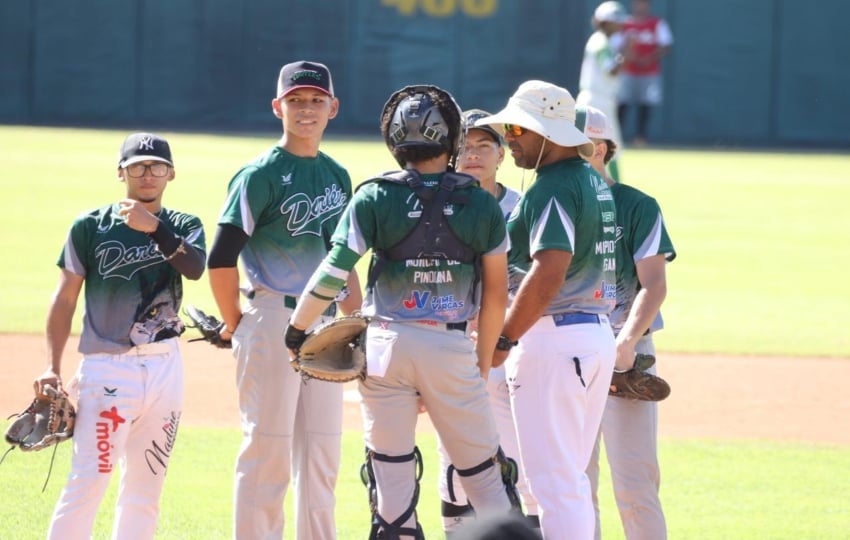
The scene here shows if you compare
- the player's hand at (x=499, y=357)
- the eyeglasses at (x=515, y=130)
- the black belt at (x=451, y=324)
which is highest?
the eyeglasses at (x=515, y=130)

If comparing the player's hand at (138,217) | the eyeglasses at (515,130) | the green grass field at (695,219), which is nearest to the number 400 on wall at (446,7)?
the green grass field at (695,219)

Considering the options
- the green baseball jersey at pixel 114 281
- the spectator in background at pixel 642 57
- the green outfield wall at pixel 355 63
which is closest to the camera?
the green baseball jersey at pixel 114 281

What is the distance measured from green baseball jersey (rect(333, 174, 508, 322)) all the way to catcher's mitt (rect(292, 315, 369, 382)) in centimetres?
12

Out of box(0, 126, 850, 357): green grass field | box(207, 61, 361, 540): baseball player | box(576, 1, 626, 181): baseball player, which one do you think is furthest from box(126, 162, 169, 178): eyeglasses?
box(576, 1, 626, 181): baseball player

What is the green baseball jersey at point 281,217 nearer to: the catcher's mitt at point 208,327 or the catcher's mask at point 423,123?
the catcher's mitt at point 208,327

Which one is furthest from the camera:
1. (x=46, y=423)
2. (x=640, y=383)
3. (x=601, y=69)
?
(x=601, y=69)

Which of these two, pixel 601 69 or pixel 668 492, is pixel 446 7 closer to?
pixel 601 69

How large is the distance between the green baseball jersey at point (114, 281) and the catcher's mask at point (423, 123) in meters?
1.00

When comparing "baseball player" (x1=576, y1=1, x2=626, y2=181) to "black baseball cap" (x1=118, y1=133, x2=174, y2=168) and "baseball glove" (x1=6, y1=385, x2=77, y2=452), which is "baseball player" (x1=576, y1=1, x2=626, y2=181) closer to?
"black baseball cap" (x1=118, y1=133, x2=174, y2=168)

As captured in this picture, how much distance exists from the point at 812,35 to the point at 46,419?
27369mm

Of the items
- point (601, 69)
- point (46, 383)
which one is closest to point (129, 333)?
point (46, 383)

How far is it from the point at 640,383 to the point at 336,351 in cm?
141

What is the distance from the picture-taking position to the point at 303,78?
18.6ft

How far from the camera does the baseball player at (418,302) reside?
484 cm
